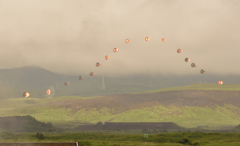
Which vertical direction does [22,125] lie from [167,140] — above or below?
above

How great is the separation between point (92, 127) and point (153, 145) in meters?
108

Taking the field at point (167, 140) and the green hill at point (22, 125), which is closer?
the field at point (167, 140)

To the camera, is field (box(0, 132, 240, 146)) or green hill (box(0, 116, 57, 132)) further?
green hill (box(0, 116, 57, 132))

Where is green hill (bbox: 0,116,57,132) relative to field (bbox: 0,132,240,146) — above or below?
above

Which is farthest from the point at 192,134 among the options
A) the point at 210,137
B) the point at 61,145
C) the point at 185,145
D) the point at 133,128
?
the point at 133,128

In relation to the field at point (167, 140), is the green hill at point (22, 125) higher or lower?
higher

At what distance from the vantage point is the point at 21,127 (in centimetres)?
15138

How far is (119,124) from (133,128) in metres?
7.59

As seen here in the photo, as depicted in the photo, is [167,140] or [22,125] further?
[22,125]

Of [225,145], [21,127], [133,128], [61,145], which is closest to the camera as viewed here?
[61,145]

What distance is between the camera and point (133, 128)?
170375 millimetres

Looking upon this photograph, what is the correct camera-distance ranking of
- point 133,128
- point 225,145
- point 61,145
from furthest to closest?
1. point 133,128
2. point 225,145
3. point 61,145

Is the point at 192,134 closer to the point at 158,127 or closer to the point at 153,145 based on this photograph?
the point at 153,145

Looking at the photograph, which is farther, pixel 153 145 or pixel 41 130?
pixel 41 130
